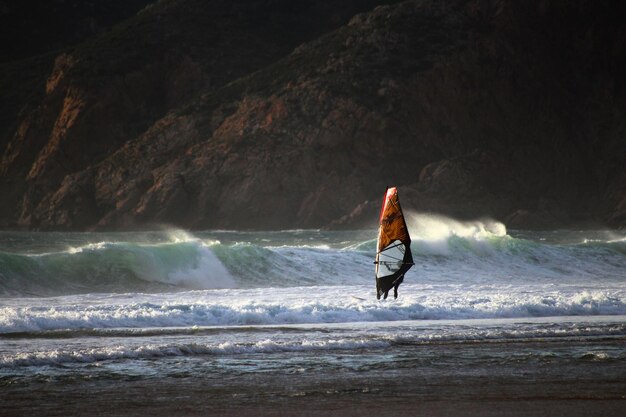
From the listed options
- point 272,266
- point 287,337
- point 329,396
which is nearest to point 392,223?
point 287,337

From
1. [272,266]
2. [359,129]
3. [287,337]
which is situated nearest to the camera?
[287,337]

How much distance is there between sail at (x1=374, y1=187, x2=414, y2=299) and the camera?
42.3ft

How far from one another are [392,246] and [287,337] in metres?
2.44

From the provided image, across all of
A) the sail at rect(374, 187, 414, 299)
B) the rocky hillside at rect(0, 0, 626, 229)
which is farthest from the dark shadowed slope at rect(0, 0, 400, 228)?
the sail at rect(374, 187, 414, 299)

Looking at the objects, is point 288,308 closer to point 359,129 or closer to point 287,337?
point 287,337

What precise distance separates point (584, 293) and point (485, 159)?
6115 centimetres

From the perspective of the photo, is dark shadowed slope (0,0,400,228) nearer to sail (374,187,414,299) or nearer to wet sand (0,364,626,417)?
sail (374,187,414,299)

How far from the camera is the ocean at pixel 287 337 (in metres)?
10.1

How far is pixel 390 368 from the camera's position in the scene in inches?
462

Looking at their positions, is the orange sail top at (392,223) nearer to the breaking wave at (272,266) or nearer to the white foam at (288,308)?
the white foam at (288,308)

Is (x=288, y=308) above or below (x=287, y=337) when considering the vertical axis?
above

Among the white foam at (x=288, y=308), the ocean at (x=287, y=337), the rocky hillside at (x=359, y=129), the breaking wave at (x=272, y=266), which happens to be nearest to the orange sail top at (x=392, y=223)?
the ocean at (x=287, y=337)

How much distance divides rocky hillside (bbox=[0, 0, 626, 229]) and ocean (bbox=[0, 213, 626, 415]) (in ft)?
153

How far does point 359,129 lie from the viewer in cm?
7925
